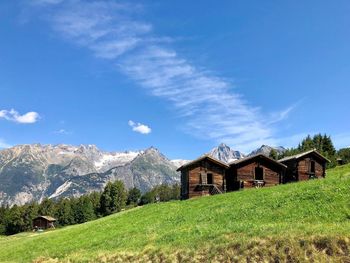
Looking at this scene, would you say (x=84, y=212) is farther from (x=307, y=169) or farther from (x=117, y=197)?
(x=307, y=169)

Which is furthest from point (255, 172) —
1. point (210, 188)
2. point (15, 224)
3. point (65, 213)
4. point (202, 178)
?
point (15, 224)

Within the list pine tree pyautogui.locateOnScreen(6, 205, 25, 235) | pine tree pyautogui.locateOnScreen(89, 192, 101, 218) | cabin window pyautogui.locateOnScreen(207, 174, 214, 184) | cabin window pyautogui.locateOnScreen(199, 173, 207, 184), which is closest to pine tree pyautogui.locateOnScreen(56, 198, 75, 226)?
pine tree pyautogui.locateOnScreen(89, 192, 101, 218)

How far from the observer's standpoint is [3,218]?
165000 millimetres

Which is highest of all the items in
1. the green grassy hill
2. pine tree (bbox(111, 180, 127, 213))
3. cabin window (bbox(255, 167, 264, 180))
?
pine tree (bbox(111, 180, 127, 213))

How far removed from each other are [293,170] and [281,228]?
2201 inches

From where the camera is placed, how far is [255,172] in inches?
2744

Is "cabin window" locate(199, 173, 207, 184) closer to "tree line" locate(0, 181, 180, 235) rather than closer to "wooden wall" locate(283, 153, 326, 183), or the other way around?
"wooden wall" locate(283, 153, 326, 183)

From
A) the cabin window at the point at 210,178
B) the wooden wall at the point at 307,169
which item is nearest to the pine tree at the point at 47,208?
the cabin window at the point at 210,178

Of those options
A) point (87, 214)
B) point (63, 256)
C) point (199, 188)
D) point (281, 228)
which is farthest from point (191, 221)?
point (87, 214)

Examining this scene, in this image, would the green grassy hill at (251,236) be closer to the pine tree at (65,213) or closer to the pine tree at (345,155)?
the pine tree at (345,155)

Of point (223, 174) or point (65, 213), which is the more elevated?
point (65, 213)

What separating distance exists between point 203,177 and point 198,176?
2.58ft

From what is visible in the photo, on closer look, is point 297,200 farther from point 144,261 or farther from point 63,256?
point 63,256

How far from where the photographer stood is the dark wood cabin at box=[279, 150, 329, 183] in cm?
7550
